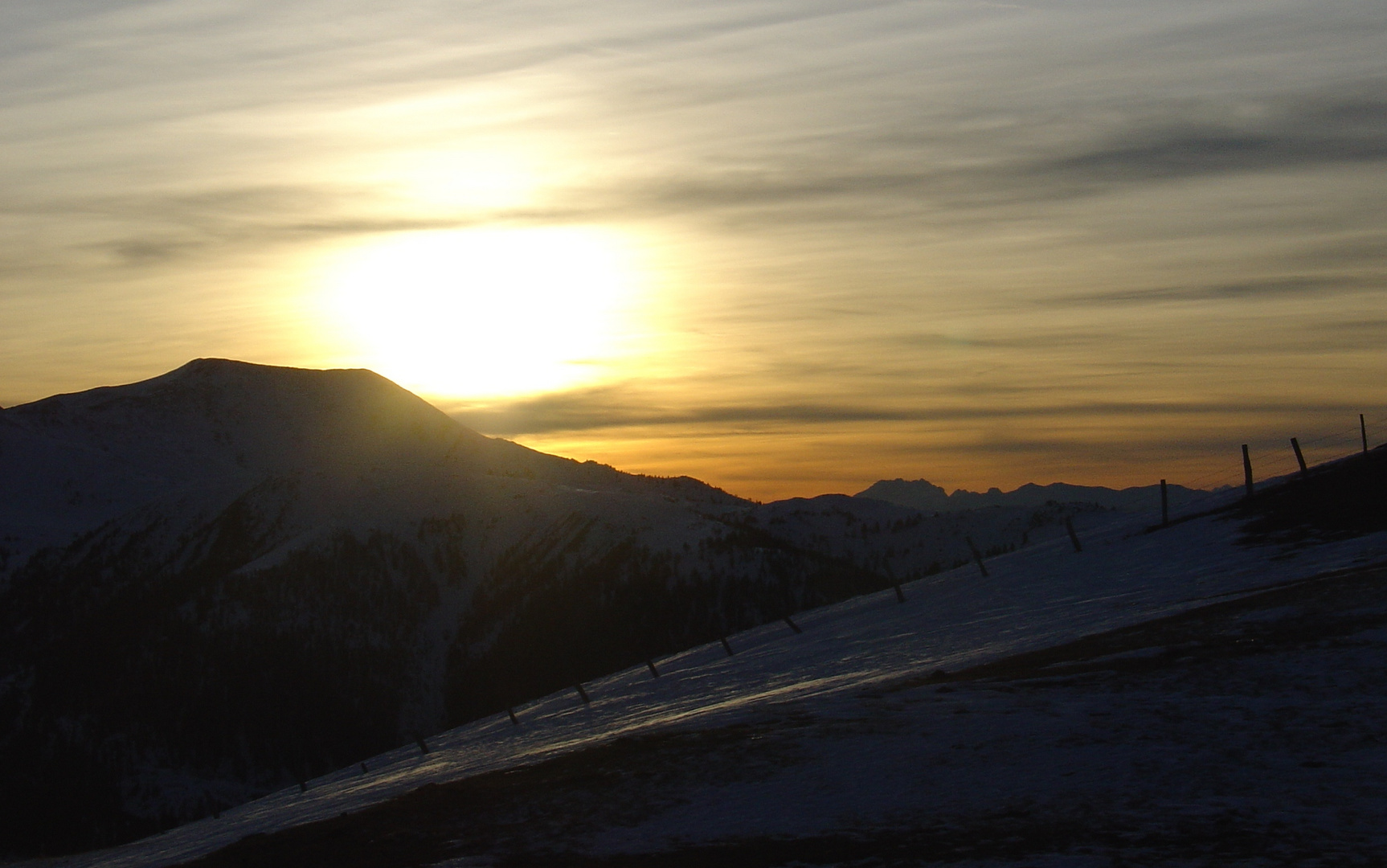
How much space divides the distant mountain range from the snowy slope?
64.3m

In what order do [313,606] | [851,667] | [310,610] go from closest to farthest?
[851,667] → [310,610] → [313,606]

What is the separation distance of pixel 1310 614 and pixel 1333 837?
10.2 meters

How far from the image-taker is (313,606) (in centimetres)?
12125

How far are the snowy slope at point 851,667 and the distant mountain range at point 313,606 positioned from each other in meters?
64.3

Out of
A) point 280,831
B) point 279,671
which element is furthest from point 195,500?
point 280,831

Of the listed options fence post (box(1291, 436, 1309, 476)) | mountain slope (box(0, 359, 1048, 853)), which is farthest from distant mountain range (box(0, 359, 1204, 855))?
fence post (box(1291, 436, 1309, 476))

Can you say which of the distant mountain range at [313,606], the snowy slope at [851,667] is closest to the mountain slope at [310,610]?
the distant mountain range at [313,606]

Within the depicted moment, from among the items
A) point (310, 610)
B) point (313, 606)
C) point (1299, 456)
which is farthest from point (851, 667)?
point (313, 606)

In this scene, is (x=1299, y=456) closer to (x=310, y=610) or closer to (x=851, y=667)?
(x=851, y=667)

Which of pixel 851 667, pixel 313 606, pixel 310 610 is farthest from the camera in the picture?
pixel 313 606

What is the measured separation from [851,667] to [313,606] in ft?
341

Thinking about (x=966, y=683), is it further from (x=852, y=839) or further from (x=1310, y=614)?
(x=852, y=839)

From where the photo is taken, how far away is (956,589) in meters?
39.8

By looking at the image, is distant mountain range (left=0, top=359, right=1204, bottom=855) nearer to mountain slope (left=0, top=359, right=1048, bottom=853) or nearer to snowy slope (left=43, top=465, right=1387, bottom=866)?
mountain slope (left=0, top=359, right=1048, bottom=853)
